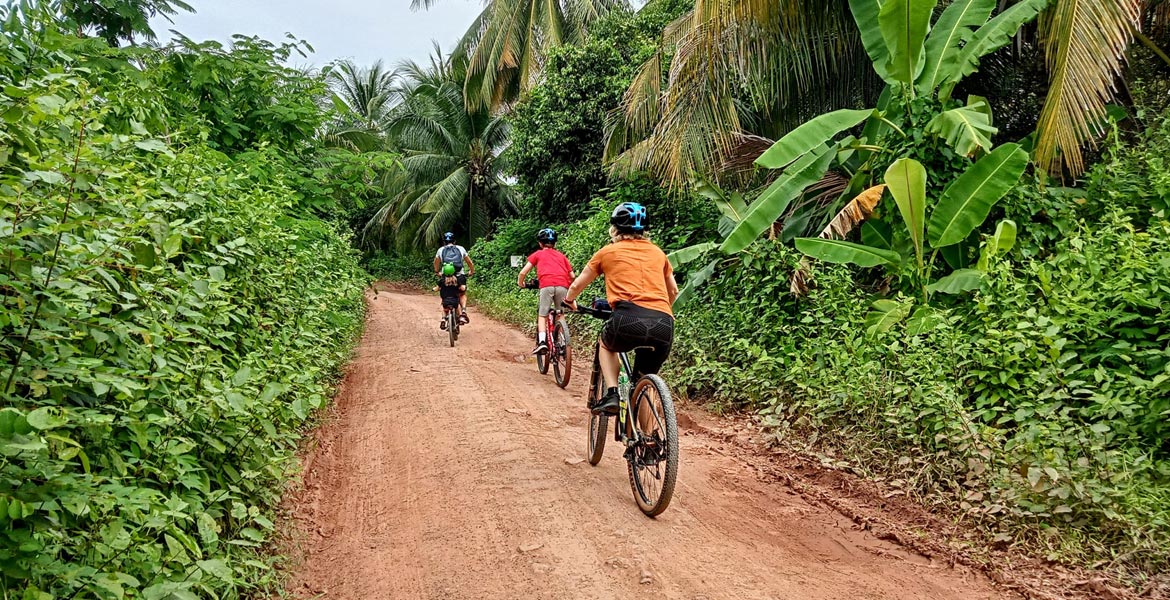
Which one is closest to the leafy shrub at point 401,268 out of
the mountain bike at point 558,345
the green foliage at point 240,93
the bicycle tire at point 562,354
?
the green foliage at point 240,93

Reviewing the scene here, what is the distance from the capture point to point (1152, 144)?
261 inches

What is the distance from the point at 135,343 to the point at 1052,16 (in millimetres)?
7618

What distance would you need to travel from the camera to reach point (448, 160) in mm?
24953

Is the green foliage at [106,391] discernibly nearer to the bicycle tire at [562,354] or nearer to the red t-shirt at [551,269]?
the bicycle tire at [562,354]

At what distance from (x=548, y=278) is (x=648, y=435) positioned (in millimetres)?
4644

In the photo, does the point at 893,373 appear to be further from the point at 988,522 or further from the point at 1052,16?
the point at 1052,16

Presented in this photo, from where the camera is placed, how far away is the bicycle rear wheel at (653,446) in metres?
4.09

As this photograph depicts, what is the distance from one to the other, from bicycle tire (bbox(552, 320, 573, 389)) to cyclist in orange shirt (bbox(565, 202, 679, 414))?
10.4ft

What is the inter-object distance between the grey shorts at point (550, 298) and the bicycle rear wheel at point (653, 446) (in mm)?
4206

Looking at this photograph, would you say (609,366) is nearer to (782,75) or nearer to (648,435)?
(648,435)

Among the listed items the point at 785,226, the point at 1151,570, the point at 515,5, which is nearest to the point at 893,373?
the point at 1151,570

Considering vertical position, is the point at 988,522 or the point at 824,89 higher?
the point at 824,89

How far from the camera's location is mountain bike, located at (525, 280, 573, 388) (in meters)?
8.14

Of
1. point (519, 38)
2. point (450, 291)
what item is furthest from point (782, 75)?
point (519, 38)
